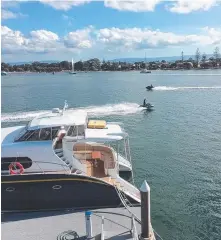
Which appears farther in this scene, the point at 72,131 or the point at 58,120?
the point at 58,120

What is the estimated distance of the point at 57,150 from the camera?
14.3 metres

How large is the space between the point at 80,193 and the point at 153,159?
476 inches

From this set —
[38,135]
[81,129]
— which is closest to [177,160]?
[81,129]

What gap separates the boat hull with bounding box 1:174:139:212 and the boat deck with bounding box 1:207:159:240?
1.06ft

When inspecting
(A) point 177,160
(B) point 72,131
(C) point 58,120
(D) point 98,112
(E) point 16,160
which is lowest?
(A) point 177,160

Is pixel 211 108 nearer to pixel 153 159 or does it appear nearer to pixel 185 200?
pixel 153 159

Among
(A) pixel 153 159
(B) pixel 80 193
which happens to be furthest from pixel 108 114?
(B) pixel 80 193

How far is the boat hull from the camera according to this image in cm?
1310

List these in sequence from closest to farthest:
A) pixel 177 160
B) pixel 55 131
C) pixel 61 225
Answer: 1. pixel 61 225
2. pixel 55 131
3. pixel 177 160

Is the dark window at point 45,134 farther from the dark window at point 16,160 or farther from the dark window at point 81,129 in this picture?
the dark window at point 81,129

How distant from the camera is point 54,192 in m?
13.3

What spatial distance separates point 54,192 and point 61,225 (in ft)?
4.84

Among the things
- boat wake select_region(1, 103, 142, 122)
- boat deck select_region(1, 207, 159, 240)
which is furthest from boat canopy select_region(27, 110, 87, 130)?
boat wake select_region(1, 103, 142, 122)

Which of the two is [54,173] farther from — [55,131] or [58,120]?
[58,120]
